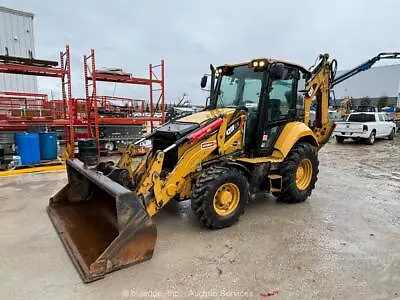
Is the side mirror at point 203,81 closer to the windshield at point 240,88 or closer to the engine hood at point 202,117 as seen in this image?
the windshield at point 240,88

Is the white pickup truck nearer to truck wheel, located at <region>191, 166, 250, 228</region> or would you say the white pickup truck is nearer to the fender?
the fender

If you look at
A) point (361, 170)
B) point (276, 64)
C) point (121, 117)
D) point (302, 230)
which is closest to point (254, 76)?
point (276, 64)

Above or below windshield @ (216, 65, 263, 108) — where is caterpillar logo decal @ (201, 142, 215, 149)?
below

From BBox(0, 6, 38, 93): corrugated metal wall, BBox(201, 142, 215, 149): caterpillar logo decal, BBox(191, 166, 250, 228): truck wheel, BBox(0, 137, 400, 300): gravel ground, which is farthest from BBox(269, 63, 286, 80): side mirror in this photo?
BBox(0, 6, 38, 93): corrugated metal wall

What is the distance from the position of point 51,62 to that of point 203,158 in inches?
267

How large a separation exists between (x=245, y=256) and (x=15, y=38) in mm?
12952

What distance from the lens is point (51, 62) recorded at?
28.7 feet

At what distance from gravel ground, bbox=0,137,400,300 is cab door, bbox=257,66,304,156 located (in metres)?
1.19

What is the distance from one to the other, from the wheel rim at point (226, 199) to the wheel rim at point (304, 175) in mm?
1676

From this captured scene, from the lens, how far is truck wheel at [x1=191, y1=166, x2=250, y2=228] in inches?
154

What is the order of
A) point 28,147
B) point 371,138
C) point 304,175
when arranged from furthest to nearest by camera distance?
1. point 371,138
2. point 28,147
3. point 304,175

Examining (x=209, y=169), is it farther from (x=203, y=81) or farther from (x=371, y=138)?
(x=371, y=138)

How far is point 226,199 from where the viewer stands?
4.22 metres

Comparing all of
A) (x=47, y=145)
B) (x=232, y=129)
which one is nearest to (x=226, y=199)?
(x=232, y=129)
